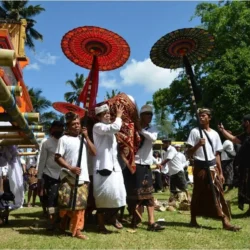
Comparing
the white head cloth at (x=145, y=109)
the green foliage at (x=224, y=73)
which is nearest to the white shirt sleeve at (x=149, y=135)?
the white head cloth at (x=145, y=109)

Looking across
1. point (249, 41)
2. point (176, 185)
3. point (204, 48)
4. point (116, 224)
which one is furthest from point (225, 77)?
point (116, 224)

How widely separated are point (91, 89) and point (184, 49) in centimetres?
163

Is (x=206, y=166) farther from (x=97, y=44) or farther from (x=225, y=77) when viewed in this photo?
(x=225, y=77)

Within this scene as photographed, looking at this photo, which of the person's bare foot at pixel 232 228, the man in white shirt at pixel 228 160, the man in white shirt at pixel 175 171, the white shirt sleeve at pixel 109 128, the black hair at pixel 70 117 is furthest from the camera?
the man in white shirt at pixel 228 160

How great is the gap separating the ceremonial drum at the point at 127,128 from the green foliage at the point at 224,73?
56.5ft

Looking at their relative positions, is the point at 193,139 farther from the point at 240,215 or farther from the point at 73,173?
the point at 240,215

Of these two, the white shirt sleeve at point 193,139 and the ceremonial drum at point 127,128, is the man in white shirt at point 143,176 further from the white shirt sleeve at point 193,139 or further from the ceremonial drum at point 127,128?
the white shirt sleeve at point 193,139

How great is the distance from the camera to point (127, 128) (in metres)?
5.48

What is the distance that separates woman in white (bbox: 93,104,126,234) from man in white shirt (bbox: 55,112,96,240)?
143 mm

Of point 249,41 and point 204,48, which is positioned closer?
point 204,48

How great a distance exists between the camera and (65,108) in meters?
5.79

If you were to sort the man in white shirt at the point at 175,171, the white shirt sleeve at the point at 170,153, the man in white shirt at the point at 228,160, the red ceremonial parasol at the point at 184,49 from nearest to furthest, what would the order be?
the red ceremonial parasol at the point at 184,49, the man in white shirt at the point at 175,171, the white shirt sleeve at the point at 170,153, the man in white shirt at the point at 228,160

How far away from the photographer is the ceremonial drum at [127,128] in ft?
17.6

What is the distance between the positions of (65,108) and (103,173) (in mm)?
1446
